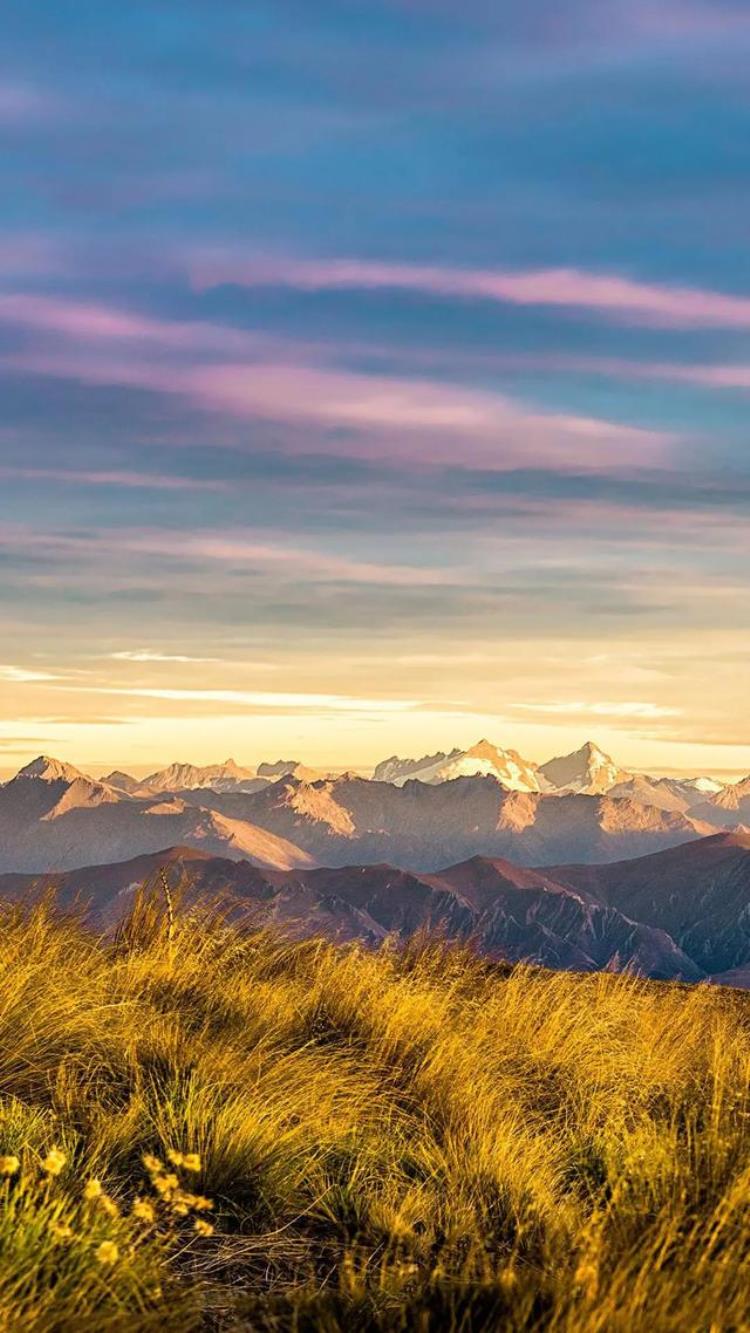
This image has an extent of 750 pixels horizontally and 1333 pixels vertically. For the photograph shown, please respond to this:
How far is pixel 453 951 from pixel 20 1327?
1201 cm

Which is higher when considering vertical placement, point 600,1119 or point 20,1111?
point 20,1111

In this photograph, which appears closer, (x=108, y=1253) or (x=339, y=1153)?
(x=108, y=1253)

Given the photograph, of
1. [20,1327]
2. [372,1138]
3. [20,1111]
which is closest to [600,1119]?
[372,1138]

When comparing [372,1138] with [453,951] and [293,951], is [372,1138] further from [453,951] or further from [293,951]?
[453,951]

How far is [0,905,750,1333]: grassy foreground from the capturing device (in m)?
5.53

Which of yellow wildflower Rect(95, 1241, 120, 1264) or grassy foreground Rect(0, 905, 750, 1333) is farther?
grassy foreground Rect(0, 905, 750, 1333)

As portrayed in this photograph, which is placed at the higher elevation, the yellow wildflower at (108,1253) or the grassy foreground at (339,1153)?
the yellow wildflower at (108,1253)

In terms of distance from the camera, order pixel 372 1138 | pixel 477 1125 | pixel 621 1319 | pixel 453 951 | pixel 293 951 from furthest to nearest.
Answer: pixel 453 951, pixel 293 951, pixel 477 1125, pixel 372 1138, pixel 621 1319

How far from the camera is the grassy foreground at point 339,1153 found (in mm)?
5531

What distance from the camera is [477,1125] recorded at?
29.6 feet

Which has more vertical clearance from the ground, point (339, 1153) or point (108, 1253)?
point (108, 1253)

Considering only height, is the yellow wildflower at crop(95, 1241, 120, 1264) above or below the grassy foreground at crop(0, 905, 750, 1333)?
above

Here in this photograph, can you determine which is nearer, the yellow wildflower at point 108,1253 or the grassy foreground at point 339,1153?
the yellow wildflower at point 108,1253

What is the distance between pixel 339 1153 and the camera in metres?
8.30
